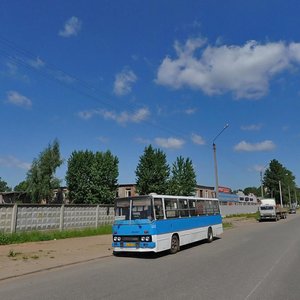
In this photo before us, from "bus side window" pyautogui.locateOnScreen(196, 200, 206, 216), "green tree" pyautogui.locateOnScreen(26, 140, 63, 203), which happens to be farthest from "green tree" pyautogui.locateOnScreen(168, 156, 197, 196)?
"bus side window" pyautogui.locateOnScreen(196, 200, 206, 216)

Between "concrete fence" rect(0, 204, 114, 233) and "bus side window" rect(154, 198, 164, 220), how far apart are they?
8.85 meters

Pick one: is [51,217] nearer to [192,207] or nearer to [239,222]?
[192,207]

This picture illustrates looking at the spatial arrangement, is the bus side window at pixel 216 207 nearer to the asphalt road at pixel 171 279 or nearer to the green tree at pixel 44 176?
the asphalt road at pixel 171 279

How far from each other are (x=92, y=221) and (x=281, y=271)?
19174 millimetres

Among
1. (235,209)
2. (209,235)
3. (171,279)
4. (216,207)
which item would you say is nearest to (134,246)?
(171,279)

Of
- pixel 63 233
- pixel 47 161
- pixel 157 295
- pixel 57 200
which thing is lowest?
pixel 157 295

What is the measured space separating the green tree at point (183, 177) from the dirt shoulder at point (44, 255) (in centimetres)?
3985

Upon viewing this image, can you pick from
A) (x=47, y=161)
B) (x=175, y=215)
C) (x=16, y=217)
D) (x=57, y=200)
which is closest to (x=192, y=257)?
(x=175, y=215)

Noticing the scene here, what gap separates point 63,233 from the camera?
23.5 meters

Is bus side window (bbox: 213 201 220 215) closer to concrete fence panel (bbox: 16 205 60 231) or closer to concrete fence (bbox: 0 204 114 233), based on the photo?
concrete fence (bbox: 0 204 114 233)

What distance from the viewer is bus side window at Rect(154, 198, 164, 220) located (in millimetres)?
15714

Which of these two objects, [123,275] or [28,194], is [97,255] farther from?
[28,194]

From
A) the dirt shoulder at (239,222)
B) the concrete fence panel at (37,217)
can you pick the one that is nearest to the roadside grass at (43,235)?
the concrete fence panel at (37,217)

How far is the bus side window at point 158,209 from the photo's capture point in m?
15.7
